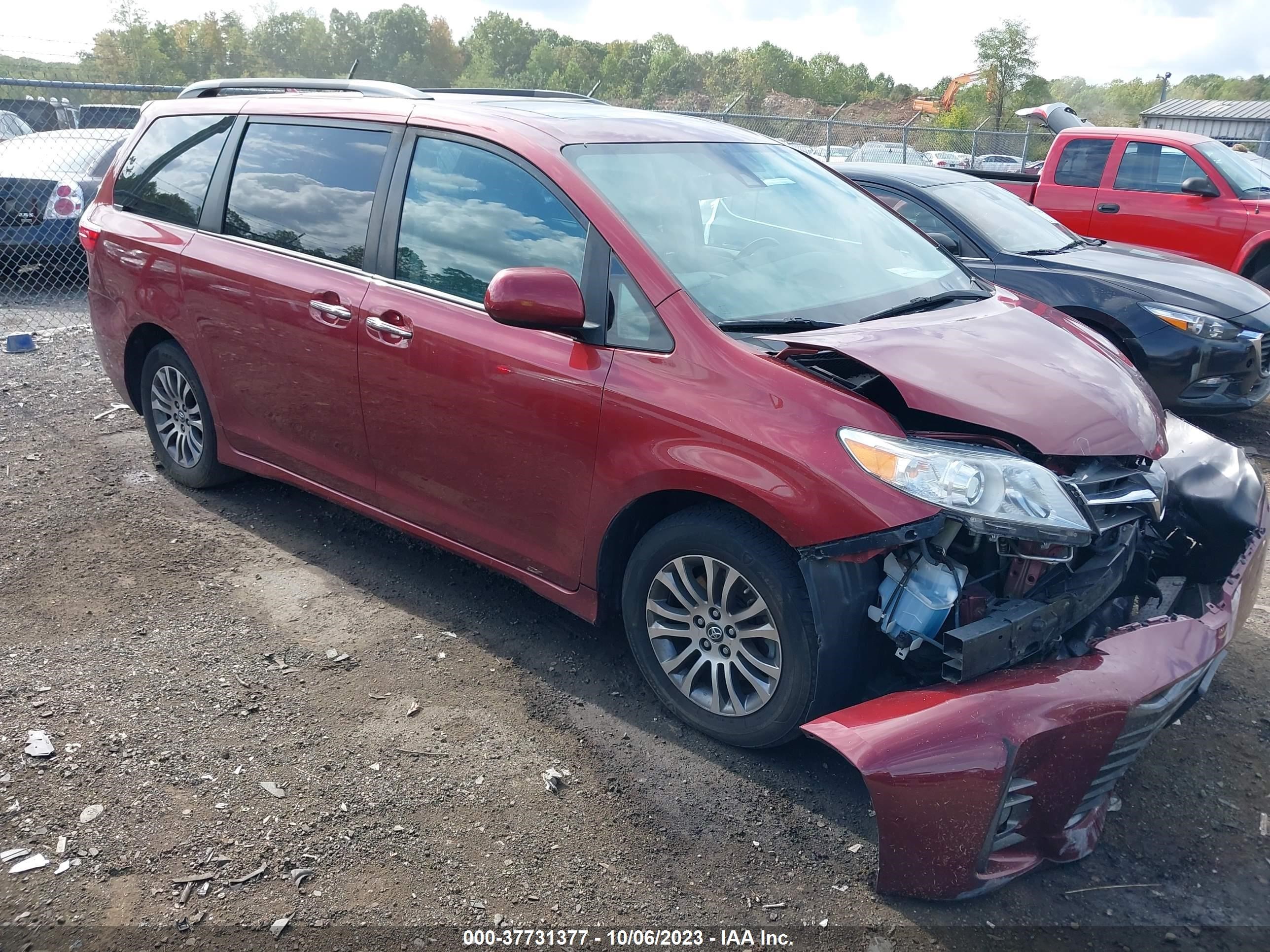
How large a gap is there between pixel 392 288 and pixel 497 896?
2.19m

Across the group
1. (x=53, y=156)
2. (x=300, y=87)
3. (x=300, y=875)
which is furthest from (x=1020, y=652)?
(x=53, y=156)

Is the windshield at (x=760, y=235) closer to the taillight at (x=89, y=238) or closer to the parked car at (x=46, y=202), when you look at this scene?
the taillight at (x=89, y=238)

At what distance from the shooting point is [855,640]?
2828 millimetres

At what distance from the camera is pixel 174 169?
4.80m

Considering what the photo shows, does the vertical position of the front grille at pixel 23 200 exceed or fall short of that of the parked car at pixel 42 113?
it falls short

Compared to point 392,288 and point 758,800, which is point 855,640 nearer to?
point 758,800

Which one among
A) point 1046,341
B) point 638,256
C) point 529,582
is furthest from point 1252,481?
point 529,582

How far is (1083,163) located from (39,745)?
31.9ft

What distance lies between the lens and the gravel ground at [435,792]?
253 cm

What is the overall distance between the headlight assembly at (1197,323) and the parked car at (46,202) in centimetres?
900

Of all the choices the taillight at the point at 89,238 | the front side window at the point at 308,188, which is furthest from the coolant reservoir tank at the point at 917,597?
the taillight at the point at 89,238

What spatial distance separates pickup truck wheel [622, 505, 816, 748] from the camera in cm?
286

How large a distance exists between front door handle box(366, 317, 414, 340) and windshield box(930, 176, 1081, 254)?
14.2 feet

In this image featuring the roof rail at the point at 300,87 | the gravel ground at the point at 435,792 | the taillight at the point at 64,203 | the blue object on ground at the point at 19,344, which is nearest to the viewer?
the gravel ground at the point at 435,792
